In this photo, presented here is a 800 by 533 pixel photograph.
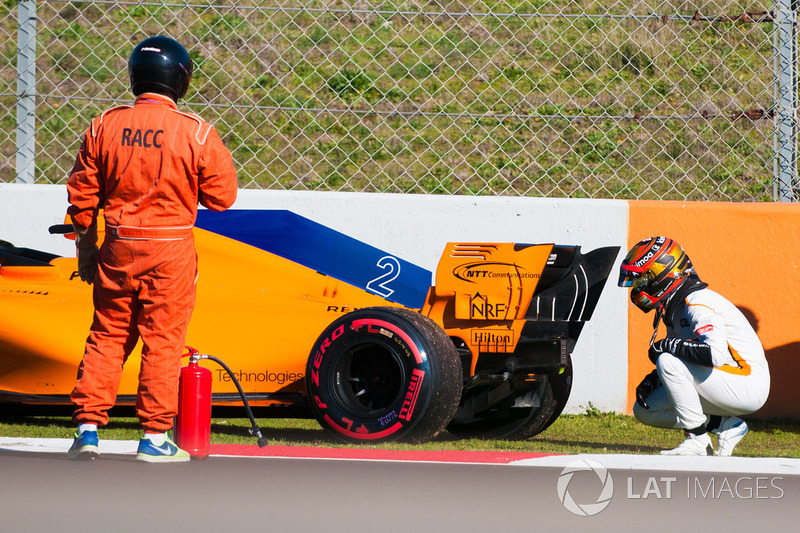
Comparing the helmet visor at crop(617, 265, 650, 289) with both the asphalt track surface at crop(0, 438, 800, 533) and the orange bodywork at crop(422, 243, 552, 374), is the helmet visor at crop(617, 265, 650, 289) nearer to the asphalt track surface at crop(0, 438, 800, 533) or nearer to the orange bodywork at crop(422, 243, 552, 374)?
the orange bodywork at crop(422, 243, 552, 374)

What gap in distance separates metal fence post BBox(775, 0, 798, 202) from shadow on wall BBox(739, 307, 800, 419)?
3.39ft

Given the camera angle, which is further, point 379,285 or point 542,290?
point 379,285

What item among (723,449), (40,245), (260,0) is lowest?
(723,449)

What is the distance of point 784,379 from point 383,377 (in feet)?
8.71

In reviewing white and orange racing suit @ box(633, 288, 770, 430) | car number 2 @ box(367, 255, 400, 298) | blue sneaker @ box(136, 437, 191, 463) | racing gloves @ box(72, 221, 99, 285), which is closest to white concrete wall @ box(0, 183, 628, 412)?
car number 2 @ box(367, 255, 400, 298)

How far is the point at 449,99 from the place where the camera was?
368 inches

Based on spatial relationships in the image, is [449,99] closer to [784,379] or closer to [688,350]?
[784,379]

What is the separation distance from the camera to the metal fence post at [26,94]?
7.02 metres

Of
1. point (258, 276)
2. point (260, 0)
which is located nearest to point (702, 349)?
point (258, 276)

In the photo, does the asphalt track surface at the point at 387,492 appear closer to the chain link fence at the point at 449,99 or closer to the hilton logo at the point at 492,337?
the hilton logo at the point at 492,337

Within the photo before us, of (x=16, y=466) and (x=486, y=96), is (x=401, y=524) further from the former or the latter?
(x=486, y=96)

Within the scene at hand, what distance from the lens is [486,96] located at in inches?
369

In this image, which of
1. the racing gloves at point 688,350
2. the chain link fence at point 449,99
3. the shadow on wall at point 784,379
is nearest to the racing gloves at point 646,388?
the racing gloves at point 688,350

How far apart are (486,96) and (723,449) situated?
464cm
